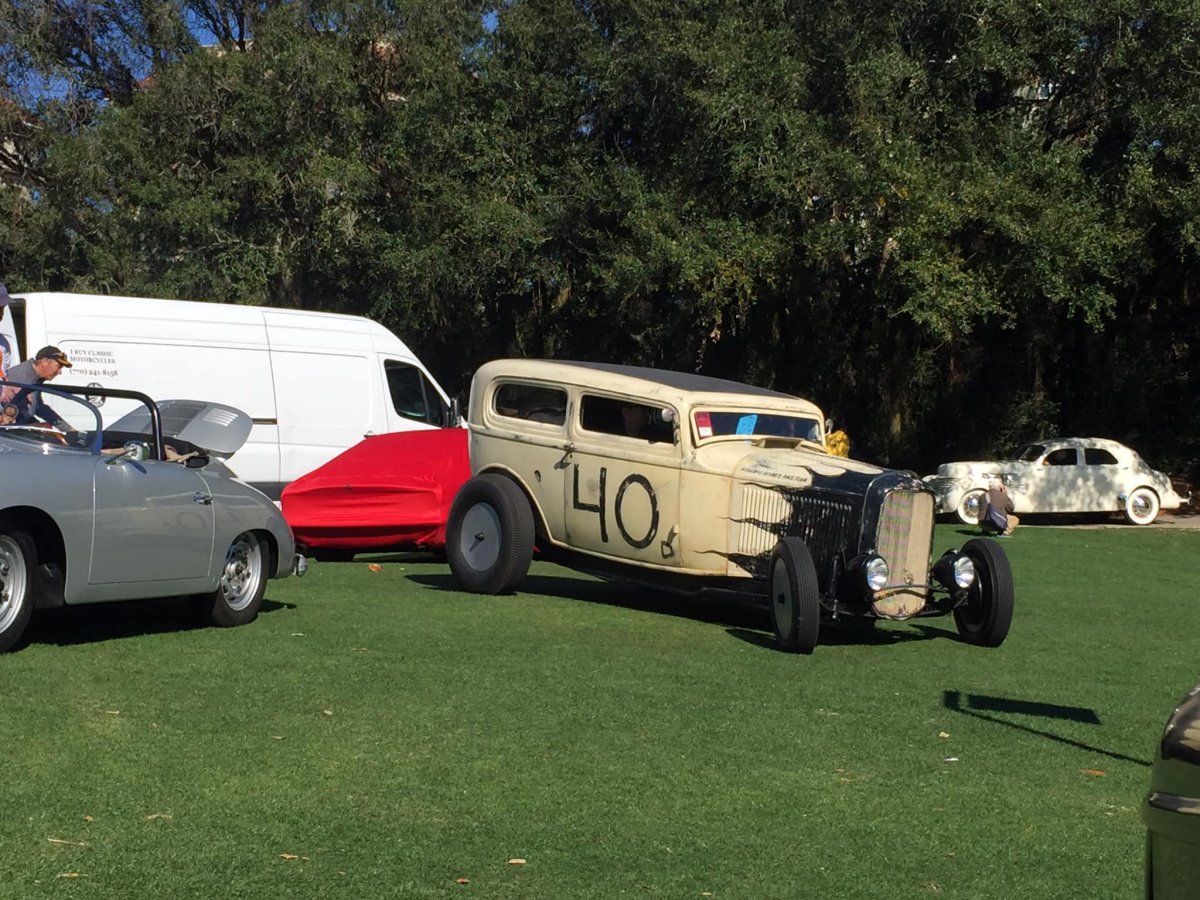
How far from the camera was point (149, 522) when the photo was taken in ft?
28.5

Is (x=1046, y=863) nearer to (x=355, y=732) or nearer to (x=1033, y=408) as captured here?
(x=355, y=732)

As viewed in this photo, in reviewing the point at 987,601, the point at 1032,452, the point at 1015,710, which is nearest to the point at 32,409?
the point at 1015,710

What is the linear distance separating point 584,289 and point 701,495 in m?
17.0

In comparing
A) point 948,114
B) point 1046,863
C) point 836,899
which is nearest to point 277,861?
point 836,899

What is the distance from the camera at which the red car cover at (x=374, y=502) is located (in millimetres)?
14656

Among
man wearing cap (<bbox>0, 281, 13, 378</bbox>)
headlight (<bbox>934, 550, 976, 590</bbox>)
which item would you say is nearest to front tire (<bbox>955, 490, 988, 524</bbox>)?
headlight (<bbox>934, 550, 976, 590</bbox>)

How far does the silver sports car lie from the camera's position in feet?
25.9

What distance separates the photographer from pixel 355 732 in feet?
22.3

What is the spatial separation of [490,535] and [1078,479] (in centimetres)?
1610

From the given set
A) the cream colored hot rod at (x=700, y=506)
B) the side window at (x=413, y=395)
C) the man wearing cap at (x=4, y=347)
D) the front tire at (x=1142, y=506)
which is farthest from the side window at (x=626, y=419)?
the front tire at (x=1142, y=506)

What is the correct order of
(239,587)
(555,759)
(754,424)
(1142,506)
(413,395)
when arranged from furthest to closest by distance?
1. (1142,506)
2. (413,395)
3. (754,424)
4. (239,587)
5. (555,759)

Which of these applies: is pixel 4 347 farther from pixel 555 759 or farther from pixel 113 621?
pixel 555 759

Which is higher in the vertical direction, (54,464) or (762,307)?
(762,307)

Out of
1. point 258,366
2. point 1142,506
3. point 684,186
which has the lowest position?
point 1142,506
